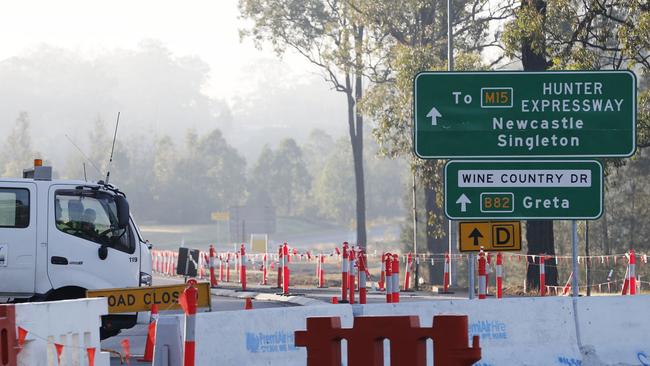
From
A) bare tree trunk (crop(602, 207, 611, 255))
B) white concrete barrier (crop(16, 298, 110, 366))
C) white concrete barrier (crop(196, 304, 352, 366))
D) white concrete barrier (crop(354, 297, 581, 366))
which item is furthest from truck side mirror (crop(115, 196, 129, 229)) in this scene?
bare tree trunk (crop(602, 207, 611, 255))

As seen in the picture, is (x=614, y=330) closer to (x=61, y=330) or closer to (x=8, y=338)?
(x=61, y=330)

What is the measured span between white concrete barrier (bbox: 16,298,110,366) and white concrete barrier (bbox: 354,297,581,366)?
4256 millimetres

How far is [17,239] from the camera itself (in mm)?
15898

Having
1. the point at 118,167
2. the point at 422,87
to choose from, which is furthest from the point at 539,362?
the point at 118,167

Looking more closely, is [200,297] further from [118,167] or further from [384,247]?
[118,167]

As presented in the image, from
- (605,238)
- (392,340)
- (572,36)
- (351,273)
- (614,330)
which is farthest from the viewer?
(605,238)

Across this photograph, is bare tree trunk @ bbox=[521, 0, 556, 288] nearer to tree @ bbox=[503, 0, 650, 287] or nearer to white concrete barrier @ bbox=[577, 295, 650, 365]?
tree @ bbox=[503, 0, 650, 287]

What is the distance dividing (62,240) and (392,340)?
714 centimetres

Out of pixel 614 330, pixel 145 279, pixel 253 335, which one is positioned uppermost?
pixel 145 279

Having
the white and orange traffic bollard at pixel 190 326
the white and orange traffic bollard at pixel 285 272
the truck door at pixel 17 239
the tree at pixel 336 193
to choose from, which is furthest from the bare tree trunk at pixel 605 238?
the tree at pixel 336 193

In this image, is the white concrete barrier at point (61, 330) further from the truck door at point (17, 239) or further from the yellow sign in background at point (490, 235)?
the yellow sign in background at point (490, 235)

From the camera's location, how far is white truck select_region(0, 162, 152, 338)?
52.2ft

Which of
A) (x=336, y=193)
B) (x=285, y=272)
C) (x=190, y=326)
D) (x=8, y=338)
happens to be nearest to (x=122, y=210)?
(x=190, y=326)

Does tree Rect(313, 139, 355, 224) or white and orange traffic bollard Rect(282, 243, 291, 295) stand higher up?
tree Rect(313, 139, 355, 224)
